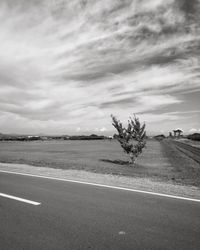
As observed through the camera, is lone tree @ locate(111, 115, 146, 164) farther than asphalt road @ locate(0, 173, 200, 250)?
Yes

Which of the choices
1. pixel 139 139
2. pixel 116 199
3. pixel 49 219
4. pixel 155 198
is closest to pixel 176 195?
pixel 155 198

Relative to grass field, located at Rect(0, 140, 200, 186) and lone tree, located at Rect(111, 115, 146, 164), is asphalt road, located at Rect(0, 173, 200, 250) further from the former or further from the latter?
lone tree, located at Rect(111, 115, 146, 164)

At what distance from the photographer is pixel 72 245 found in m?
3.94

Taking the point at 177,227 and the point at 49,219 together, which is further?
the point at 49,219

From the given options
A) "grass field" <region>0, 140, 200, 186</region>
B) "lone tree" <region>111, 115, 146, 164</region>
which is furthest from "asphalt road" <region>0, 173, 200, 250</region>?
"lone tree" <region>111, 115, 146, 164</region>

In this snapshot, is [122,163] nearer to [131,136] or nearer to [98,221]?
[131,136]

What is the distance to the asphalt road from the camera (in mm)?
4020

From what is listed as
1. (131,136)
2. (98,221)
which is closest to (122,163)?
(131,136)

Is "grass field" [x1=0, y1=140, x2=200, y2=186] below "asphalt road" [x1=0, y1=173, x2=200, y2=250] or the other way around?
below

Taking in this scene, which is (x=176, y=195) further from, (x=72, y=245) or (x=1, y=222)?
(x=1, y=222)

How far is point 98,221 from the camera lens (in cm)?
502

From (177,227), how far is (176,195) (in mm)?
2590

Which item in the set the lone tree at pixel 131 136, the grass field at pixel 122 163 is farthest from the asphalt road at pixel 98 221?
the lone tree at pixel 131 136

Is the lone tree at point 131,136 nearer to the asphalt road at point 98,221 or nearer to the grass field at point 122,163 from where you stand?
the grass field at point 122,163
